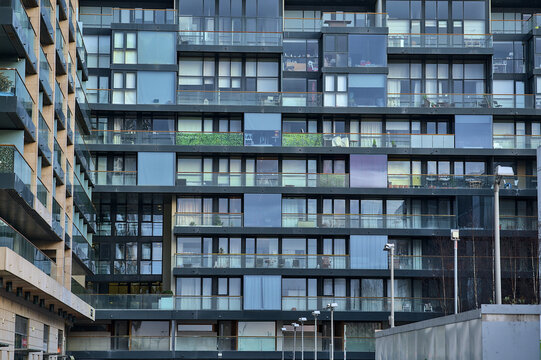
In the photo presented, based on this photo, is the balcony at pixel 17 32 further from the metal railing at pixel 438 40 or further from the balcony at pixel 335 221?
the metal railing at pixel 438 40

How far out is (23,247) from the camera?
4053cm

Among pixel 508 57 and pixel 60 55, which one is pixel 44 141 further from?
pixel 508 57

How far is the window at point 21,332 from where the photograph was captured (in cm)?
4531

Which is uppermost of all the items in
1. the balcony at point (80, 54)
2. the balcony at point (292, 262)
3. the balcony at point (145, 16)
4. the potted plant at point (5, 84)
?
the balcony at point (145, 16)

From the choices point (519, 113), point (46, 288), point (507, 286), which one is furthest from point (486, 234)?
point (46, 288)

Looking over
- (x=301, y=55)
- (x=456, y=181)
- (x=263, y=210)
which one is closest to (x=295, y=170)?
(x=263, y=210)

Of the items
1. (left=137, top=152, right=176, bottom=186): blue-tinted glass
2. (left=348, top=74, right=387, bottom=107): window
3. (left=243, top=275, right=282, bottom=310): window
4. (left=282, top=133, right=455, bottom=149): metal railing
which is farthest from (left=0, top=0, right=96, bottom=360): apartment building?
(left=348, top=74, right=387, bottom=107): window

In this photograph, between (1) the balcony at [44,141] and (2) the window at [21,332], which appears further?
(1) the balcony at [44,141]

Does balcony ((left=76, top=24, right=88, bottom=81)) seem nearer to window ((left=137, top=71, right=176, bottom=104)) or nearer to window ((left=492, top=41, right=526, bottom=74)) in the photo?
window ((left=137, top=71, right=176, bottom=104))

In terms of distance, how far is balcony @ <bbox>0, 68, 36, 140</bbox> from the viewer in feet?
129

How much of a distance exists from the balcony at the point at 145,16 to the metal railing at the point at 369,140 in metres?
12.2

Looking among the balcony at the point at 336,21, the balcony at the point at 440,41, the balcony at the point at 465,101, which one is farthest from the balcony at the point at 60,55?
the balcony at the point at 440,41

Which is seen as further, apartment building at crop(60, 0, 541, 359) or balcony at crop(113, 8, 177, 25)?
balcony at crop(113, 8, 177, 25)

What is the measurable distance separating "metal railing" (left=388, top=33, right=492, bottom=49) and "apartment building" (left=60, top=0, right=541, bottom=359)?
0.51ft
